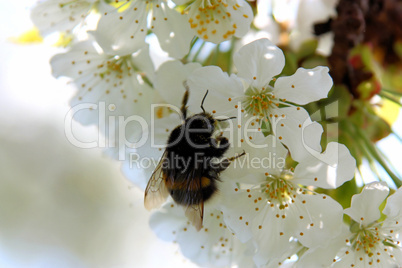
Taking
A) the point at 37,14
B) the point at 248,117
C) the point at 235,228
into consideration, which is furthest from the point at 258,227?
the point at 37,14

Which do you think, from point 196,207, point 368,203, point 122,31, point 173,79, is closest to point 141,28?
point 122,31

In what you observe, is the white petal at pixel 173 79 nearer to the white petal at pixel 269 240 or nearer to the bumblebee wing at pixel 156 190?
the bumblebee wing at pixel 156 190

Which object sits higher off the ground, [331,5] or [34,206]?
[331,5]

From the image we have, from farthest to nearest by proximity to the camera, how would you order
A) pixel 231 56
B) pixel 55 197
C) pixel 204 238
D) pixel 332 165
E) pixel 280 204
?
1. pixel 55 197
2. pixel 231 56
3. pixel 204 238
4. pixel 280 204
5. pixel 332 165

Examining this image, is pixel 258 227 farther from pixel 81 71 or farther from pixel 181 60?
pixel 81 71

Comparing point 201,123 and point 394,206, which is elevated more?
point 201,123

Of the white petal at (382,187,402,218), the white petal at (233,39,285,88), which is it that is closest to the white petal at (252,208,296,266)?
the white petal at (382,187,402,218)

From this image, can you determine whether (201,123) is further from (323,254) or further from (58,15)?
(58,15)
